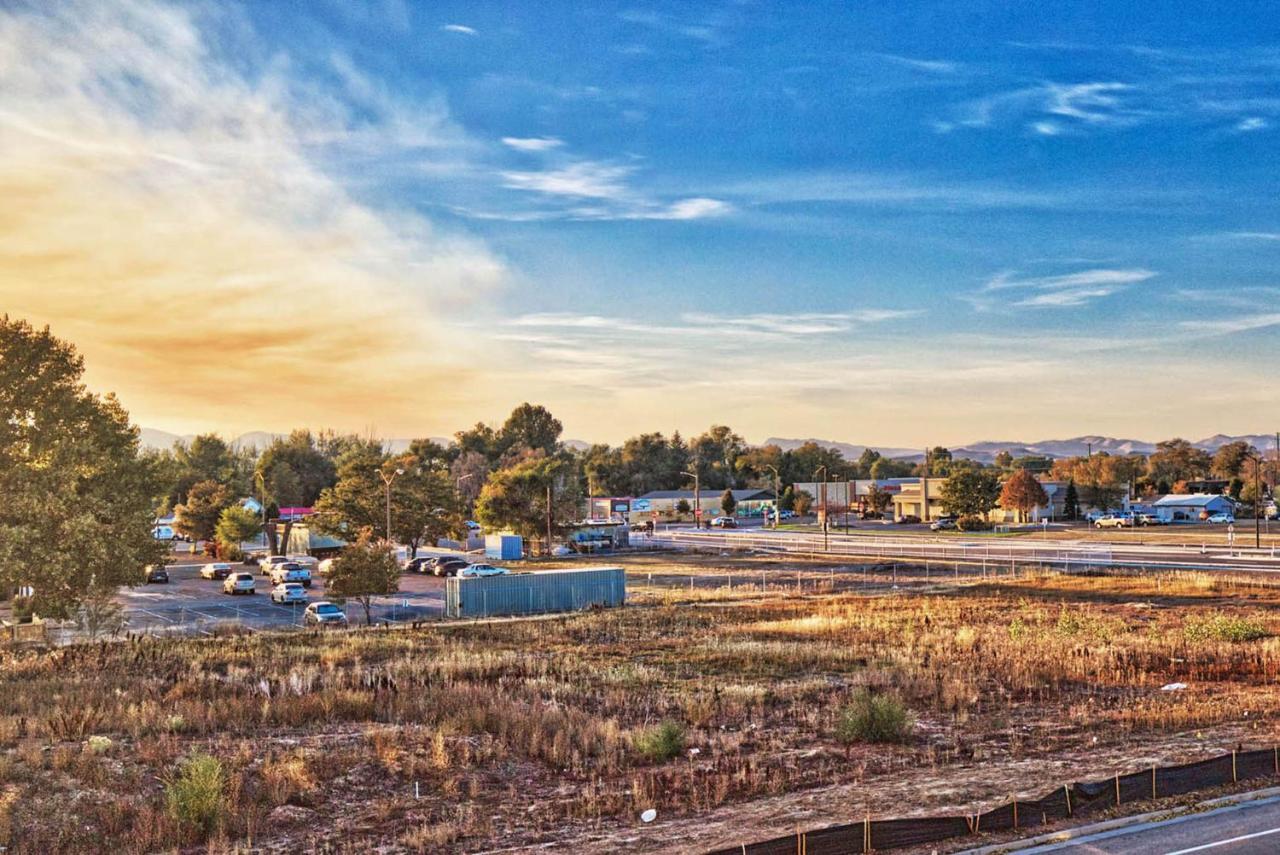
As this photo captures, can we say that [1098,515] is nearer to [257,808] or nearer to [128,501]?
[128,501]

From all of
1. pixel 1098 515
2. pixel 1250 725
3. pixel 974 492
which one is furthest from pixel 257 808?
pixel 1098 515

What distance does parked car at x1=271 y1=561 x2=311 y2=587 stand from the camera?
6669cm

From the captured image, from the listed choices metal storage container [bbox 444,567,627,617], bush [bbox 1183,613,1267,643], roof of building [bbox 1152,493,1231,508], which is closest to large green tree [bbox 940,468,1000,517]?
roof of building [bbox 1152,493,1231,508]

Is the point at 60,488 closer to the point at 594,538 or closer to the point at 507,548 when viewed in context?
the point at 507,548

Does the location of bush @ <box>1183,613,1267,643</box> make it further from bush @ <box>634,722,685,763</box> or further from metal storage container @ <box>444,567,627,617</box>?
metal storage container @ <box>444,567,627,617</box>

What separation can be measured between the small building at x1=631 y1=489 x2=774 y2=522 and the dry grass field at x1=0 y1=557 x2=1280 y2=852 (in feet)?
452

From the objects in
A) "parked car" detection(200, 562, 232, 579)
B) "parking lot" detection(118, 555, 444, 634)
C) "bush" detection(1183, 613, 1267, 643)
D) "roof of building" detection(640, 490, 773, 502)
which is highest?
"roof of building" detection(640, 490, 773, 502)

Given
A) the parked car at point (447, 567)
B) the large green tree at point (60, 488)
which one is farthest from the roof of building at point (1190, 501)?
the large green tree at point (60, 488)

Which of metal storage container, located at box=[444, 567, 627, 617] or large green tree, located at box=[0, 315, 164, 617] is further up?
large green tree, located at box=[0, 315, 164, 617]

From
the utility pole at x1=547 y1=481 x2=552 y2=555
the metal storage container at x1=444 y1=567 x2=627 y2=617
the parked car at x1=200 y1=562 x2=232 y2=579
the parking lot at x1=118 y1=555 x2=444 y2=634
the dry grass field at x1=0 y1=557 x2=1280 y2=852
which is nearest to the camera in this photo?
the dry grass field at x1=0 y1=557 x2=1280 y2=852

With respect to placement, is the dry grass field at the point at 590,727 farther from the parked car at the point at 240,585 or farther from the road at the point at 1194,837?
the parked car at the point at 240,585

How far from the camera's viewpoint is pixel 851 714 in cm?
2578

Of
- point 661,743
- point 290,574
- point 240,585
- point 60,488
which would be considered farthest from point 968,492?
point 661,743

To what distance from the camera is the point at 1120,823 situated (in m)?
17.1
